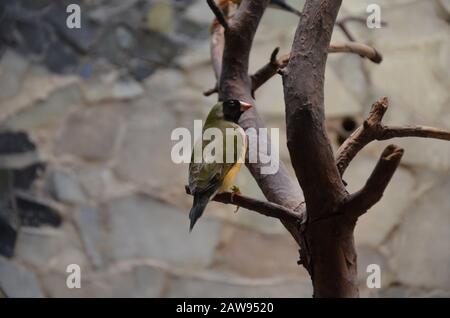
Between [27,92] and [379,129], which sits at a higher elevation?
[27,92]

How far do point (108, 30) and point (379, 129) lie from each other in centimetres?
202

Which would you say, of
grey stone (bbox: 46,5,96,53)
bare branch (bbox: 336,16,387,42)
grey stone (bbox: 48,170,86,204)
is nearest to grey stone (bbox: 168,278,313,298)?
grey stone (bbox: 48,170,86,204)

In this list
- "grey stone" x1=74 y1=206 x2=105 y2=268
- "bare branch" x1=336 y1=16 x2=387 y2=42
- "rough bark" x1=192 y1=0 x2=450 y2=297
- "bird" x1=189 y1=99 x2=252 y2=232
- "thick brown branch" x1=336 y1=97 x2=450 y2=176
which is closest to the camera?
"rough bark" x1=192 y1=0 x2=450 y2=297

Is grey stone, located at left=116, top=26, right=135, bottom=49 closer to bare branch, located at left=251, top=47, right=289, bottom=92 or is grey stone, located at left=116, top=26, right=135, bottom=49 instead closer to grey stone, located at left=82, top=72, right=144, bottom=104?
grey stone, located at left=82, top=72, right=144, bottom=104

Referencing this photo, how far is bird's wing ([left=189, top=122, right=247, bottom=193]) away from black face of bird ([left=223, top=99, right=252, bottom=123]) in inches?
4.9

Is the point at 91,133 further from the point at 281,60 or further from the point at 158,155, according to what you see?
the point at 281,60

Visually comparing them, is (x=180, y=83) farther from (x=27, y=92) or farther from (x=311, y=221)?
(x=311, y=221)

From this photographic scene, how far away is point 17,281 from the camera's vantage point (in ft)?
9.39

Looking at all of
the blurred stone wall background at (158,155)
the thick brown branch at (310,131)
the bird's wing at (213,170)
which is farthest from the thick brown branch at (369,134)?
the blurred stone wall background at (158,155)

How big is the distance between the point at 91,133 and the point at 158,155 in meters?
0.31

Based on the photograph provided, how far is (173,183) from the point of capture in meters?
2.91

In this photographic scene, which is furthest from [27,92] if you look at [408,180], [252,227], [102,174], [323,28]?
[323,28]

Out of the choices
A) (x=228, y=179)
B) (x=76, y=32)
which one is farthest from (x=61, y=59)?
(x=228, y=179)

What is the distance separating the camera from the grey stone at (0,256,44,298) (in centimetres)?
282
